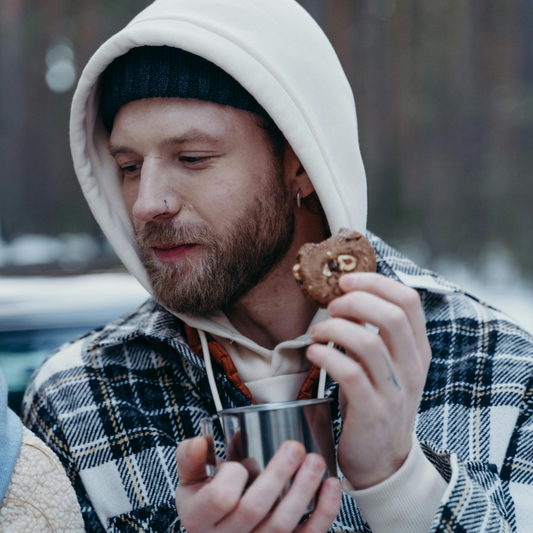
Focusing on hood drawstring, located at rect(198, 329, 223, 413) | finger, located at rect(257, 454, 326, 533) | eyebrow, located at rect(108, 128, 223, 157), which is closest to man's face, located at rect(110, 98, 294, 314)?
eyebrow, located at rect(108, 128, 223, 157)

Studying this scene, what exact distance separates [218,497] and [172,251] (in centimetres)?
79

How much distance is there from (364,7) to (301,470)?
328 centimetres

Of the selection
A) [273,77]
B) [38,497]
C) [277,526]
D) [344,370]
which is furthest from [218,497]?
[273,77]

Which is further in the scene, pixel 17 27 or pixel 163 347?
pixel 17 27

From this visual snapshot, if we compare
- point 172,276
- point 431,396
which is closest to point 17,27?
point 172,276

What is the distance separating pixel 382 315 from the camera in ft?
2.93

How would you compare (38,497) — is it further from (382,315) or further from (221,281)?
(382,315)

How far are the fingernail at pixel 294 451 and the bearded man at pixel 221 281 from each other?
1.47ft

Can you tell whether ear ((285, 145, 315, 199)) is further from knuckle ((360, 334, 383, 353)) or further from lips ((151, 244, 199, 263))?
knuckle ((360, 334, 383, 353))

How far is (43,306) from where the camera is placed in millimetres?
2244

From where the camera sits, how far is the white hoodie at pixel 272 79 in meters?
1.46

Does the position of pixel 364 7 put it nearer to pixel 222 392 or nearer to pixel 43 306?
pixel 43 306

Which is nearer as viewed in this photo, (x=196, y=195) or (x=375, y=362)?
(x=375, y=362)

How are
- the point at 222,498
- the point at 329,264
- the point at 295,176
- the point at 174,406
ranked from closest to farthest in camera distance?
the point at 222,498 < the point at 329,264 < the point at 174,406 < the point at 295,176
